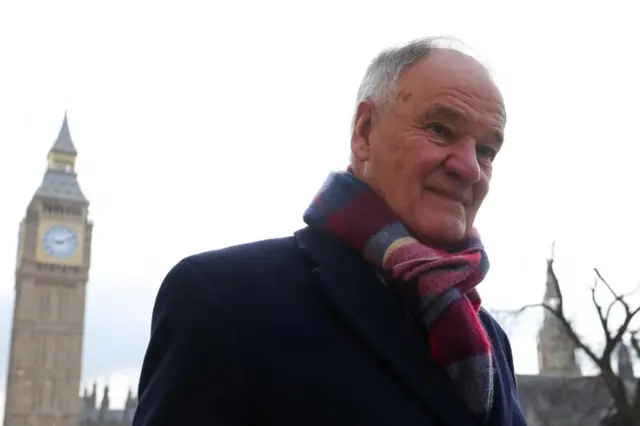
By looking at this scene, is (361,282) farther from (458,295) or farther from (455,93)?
(455,93)

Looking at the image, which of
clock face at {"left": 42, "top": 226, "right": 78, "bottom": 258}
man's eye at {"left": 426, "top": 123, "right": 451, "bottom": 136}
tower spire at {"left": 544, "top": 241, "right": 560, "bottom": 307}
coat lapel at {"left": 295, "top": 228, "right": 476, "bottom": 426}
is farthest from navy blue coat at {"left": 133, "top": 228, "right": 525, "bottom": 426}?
clock face at {"left": 42, "top": 226, "right": 78, "bottom": 258}

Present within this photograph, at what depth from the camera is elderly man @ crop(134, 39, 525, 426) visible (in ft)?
3.53

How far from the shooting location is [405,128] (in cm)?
122

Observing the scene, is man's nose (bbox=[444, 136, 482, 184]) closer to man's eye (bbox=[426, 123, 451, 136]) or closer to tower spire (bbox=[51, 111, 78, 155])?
man's eye (bbox=[426, 123, 451, 136])

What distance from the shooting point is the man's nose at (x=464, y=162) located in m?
1.22

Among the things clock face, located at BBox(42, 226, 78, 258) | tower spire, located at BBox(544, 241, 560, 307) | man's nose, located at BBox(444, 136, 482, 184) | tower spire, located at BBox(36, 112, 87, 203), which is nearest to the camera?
man's nose, located at BBox(444, 136, 482, 184)

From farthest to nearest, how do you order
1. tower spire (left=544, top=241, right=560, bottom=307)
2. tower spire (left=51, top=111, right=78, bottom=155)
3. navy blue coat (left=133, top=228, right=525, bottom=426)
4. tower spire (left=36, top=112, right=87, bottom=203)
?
1. tower spire (left=51, top=111, right=78, bottom=155)
2. tower spire (left=36, top=112, right=87, bottom=203)
3. tower spire (left=544, top=241, right=560, bottom=307)
4. navy blue coat (left=133, top=228, right=525, bottom=426)

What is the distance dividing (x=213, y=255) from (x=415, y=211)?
0.32 m

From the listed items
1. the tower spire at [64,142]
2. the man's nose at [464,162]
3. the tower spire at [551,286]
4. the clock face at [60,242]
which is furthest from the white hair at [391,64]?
the tower spire at [64,142]

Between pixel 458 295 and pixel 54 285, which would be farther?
pixel 54 285

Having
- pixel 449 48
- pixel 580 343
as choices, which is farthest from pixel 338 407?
pixel 580 343

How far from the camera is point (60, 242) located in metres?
47.0

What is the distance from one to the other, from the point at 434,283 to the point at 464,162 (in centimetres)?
20

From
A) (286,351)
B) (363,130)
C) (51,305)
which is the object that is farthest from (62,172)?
(286,351)
